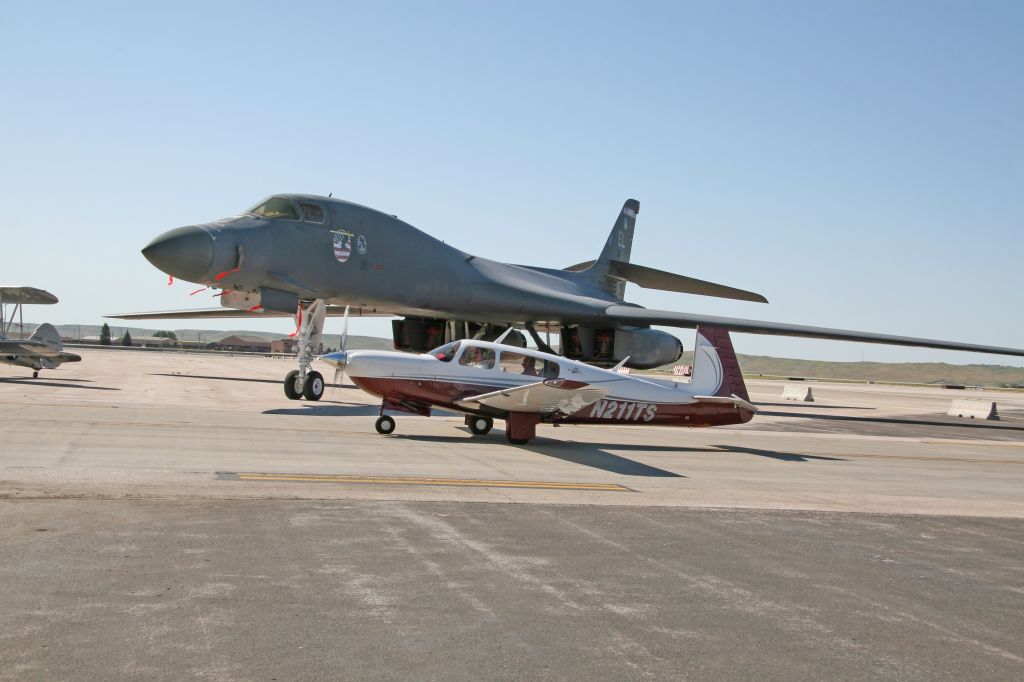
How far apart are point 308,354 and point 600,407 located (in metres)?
8.57

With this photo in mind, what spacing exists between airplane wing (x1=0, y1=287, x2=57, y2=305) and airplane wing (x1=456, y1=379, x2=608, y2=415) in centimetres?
2101

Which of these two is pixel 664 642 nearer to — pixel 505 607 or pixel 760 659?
pixel 760 659

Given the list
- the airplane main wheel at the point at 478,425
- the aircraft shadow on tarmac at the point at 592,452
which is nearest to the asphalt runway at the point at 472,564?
the aircraft shadow on tarmac at the point at 592,452

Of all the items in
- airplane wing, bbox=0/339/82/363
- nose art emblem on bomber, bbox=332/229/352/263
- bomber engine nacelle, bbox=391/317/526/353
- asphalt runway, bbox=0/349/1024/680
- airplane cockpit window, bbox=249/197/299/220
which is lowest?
asphalt runway, bbox=0/349/1024/680

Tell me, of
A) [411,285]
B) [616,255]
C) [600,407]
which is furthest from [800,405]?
[600,407]

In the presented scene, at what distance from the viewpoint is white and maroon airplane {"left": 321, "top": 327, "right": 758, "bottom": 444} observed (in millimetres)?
15805

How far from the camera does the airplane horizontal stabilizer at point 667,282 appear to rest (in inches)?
1336

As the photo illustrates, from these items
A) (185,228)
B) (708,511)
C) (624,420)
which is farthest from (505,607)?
(185,228)

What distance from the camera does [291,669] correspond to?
4.32 m

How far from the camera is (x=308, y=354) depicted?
22188 mm

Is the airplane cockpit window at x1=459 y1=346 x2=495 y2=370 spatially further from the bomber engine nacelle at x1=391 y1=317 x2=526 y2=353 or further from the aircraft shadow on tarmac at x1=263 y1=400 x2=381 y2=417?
the bomber engine nacelle at x1=391 y1=317 x2=526 y2=353

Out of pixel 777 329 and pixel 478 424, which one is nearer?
pixel 478 424

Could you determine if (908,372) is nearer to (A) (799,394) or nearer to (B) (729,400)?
(A) (799,394)

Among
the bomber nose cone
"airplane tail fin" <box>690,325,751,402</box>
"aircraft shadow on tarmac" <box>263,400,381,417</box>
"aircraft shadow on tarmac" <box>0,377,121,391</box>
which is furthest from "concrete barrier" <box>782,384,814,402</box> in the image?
"aircraft shadow on tarmac" <box>0,377,121,391</box>
